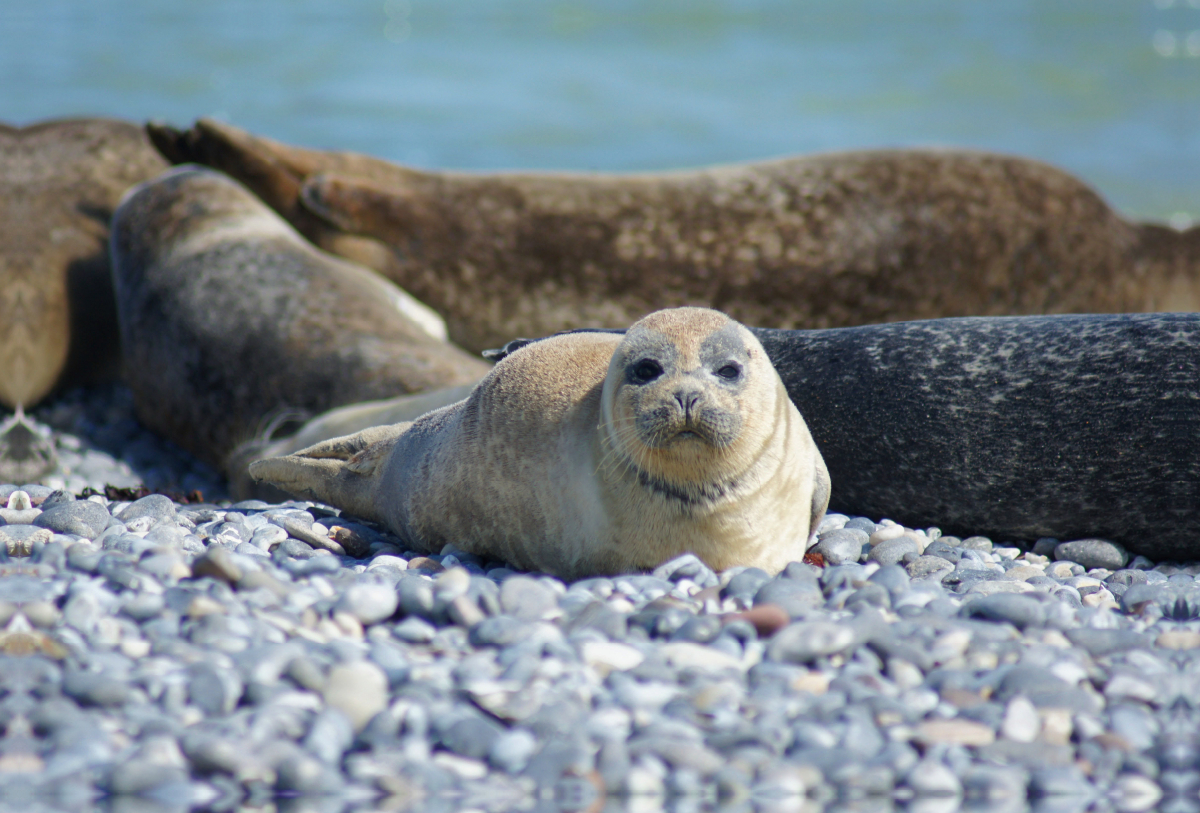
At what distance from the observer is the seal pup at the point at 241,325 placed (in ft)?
20.0

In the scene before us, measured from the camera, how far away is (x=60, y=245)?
25.4 ft

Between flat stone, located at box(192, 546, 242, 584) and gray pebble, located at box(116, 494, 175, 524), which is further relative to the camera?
gray pebble, located at box(116, 494, 175, 524)

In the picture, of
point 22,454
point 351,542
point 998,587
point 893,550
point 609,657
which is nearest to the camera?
point 609,657

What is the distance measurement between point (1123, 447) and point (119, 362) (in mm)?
6547

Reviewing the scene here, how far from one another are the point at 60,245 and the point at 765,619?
677 cm

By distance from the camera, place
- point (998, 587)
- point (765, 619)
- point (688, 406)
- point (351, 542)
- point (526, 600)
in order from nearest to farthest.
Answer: point (765, 619) < point (526, 600) < point (688, 406) < point (998, 587) < point (351, 542)

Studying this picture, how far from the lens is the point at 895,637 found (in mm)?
2547

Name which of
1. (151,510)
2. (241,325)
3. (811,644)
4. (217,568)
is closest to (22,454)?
(241,325)

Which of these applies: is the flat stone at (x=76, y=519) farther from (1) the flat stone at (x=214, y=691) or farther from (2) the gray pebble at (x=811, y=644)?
(2) the gray pebble at (x=811, y=644)

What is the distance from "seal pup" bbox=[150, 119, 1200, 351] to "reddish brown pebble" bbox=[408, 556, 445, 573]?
4473mm

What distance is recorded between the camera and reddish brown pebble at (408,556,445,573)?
3.27m

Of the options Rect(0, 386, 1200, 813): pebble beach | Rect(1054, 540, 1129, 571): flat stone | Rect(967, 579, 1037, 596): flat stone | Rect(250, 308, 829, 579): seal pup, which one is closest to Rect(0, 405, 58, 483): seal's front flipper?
Rect(0, 386, 1200, 813): pebble beach

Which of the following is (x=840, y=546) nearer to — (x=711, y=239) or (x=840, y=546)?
(x=840, y=546)

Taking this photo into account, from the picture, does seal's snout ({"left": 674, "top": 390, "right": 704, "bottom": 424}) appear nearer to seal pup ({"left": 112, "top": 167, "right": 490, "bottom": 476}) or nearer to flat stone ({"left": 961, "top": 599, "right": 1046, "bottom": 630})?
flat stone ({"left": 961, "top": 599, "right": 1046, "bottom": 630})
